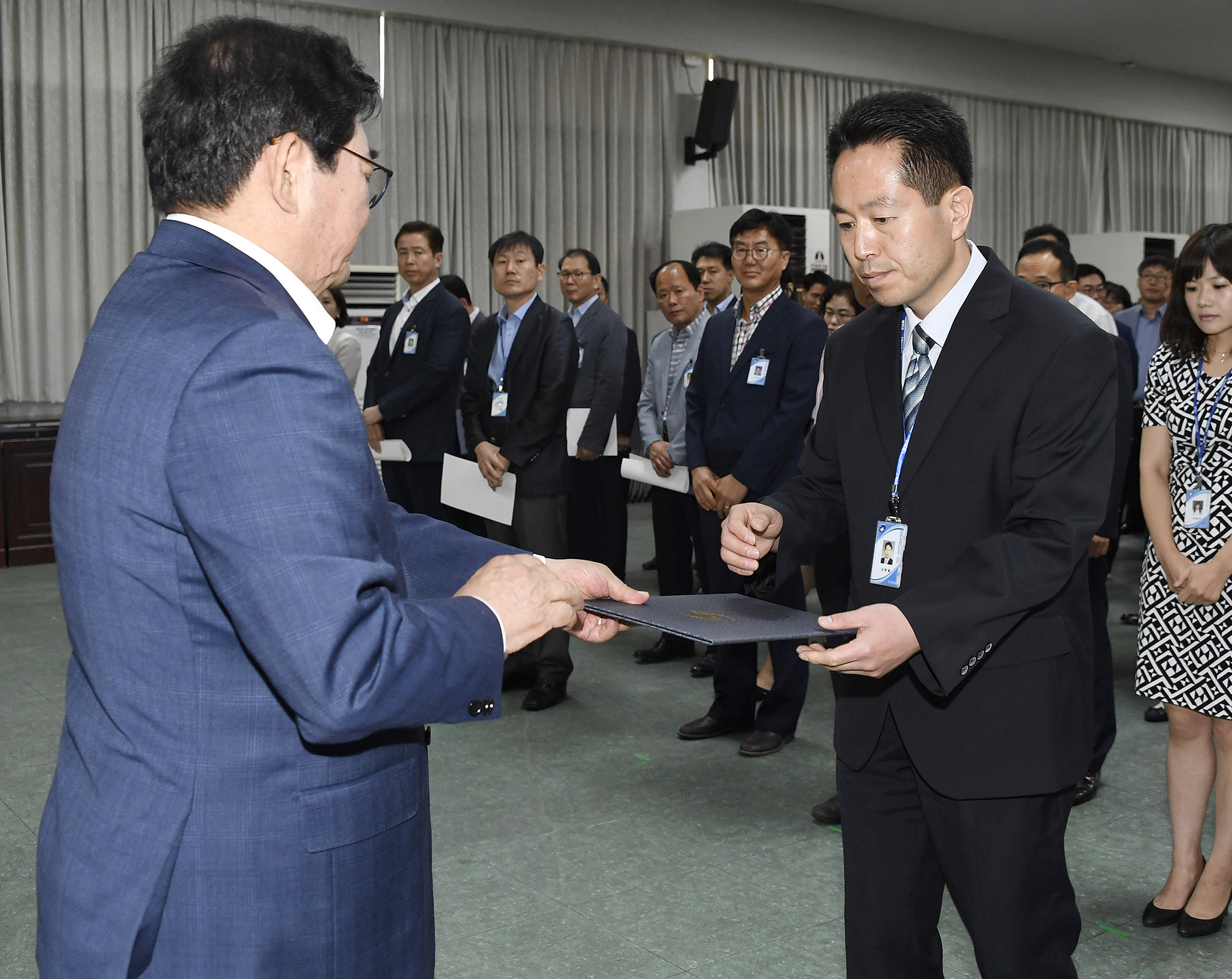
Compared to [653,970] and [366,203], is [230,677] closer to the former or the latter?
[366,203]

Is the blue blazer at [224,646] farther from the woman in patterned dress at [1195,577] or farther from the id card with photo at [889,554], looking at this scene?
the woman in patterned dress at [1195,577]

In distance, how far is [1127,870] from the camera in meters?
2.85

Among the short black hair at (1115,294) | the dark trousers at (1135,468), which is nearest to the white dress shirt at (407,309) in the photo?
the dark trousers at (1135,468)

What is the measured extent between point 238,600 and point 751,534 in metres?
0.96

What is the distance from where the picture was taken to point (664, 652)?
495 cm

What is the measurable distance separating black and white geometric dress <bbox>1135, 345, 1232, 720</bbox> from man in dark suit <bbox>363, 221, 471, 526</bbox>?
302 centimetres

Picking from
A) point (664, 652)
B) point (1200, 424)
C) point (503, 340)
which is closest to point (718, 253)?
point (503, 340)

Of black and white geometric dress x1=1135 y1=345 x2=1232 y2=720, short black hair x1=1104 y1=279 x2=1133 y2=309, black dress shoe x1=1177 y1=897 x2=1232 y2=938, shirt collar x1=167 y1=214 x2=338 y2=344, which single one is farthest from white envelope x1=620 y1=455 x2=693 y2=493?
short black hair x1=1104 y1=279 x2=1133 y2=309

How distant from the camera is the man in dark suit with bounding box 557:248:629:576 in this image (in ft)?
16.9

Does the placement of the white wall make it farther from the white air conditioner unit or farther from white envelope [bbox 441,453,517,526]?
white envelope [bbox 441,453,517,526]

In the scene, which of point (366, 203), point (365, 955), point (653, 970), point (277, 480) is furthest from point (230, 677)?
point (653, 970)

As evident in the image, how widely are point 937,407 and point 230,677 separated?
1.01 meters

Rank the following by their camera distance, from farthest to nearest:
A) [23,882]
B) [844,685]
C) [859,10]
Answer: [859,10]
[23,882]
[844,685]

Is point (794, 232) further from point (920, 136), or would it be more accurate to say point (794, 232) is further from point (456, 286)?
point (920, 136)
